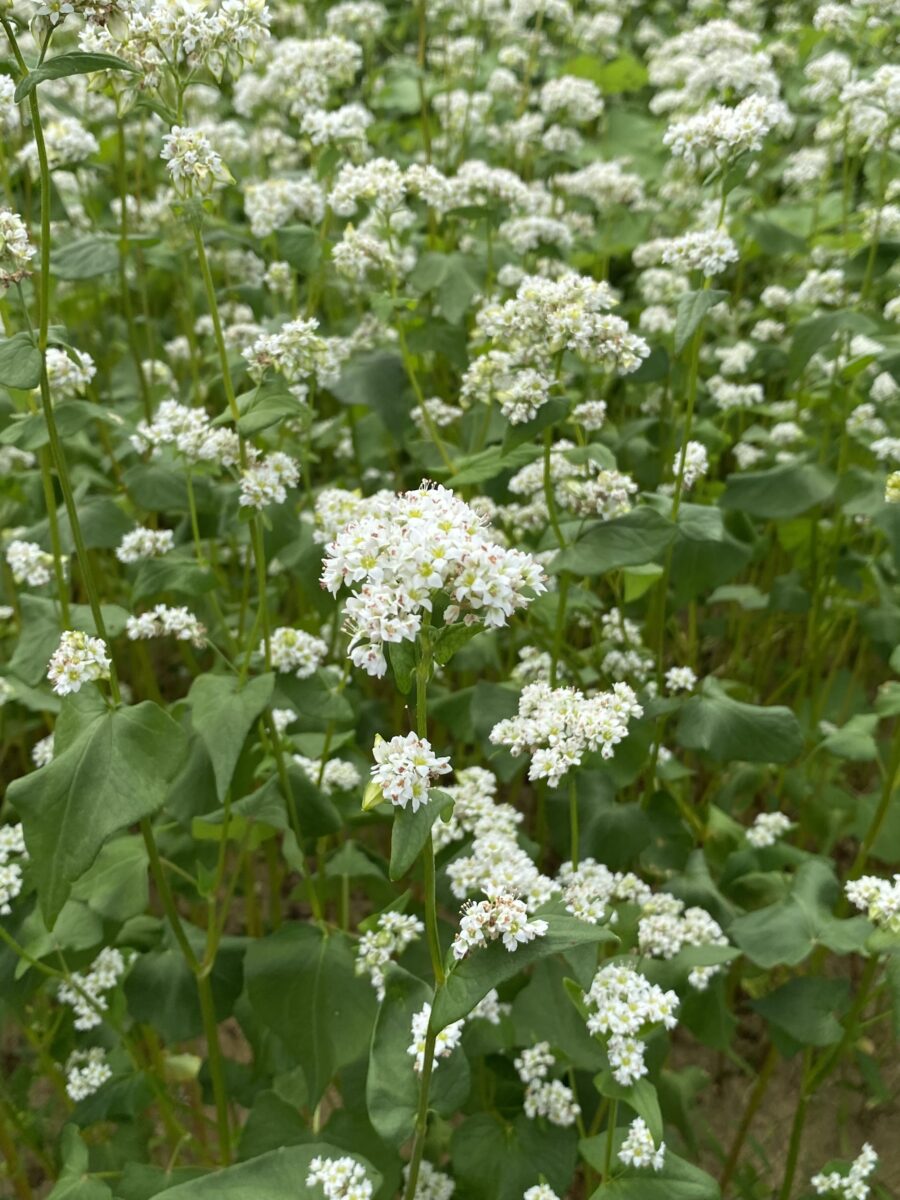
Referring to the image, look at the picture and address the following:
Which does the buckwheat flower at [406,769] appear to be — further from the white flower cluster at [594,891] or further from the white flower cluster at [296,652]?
the white flower cluster at [296,652]

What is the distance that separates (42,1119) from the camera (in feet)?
9.50

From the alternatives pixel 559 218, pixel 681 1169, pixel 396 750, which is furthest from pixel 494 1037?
pixel 559 218

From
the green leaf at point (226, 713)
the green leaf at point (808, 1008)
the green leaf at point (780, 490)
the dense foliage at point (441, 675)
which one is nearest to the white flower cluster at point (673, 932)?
the dense foliage at point (441, 675)

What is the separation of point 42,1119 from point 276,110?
13.2 ft

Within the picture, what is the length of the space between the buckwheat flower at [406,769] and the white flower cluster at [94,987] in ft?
4.03

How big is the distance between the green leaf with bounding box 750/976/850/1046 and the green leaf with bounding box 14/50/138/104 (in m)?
2.18

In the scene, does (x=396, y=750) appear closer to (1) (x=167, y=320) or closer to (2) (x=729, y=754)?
(2) (x=729, y=754)

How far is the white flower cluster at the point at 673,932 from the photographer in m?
2.15

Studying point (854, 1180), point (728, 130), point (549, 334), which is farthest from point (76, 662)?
point (854, 1180)

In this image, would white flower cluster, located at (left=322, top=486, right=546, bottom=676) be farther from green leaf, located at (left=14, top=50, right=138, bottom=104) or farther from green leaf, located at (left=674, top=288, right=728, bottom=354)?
green leaf, located at (left=674, top=288, right=728, bottom=354)

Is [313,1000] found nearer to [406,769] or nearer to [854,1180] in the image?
[406,769]

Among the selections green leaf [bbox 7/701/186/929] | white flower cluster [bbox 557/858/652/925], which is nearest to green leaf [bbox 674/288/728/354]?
white flower cluster [bbox 557/858/652/925]

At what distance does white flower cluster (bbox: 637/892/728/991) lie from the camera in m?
2.15

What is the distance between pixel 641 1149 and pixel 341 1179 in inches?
19.5
